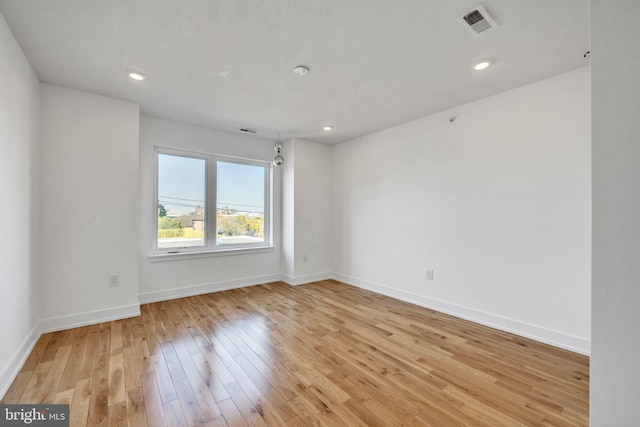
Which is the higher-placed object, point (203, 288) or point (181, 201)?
point (181, 201)

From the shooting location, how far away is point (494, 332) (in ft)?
8.96

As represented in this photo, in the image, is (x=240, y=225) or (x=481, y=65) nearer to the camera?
(x=481, y=65)

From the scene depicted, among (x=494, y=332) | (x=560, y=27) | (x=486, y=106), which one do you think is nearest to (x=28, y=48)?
(x=560, y=27)

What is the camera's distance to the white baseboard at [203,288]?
357 cm

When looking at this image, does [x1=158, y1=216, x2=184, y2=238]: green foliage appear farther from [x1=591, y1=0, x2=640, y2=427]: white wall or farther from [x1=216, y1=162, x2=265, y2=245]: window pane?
[x1=591, y1=0, x2=640, y2=427]: white wall

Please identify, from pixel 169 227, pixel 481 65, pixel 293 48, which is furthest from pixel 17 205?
pixel 481 65

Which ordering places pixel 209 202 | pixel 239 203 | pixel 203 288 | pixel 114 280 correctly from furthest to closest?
pixel 239 203, pixel 209 202, pixel 203 288, pixel 114 280

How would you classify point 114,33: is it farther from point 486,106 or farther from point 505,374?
point 505,374

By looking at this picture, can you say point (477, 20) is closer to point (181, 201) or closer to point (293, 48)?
point (293, 48)

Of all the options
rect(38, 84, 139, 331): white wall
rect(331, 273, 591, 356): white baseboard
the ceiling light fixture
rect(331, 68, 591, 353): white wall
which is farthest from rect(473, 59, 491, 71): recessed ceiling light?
rect(38, 84, 139, 331): white wall

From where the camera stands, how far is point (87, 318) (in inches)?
112

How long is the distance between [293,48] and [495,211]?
256cm

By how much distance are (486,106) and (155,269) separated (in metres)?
4.54

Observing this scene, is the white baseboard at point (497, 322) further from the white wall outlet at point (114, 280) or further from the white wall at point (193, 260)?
the white wall outlet at point (114, 280)
